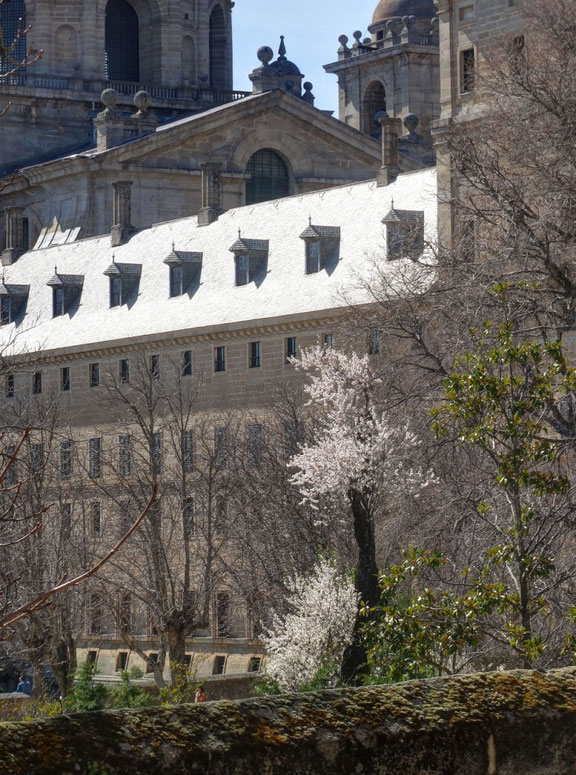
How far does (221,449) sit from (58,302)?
15333 mm

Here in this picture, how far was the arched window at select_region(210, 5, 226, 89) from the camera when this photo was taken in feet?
300

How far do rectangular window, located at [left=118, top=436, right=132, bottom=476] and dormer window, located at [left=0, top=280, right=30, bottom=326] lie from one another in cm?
1248

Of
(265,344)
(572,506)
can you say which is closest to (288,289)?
(265,344)

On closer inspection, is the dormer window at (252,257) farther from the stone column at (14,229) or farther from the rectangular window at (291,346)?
the stone column at (14,229)

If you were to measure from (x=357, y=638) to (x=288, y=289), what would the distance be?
72.3 feet

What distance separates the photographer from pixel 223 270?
197ft

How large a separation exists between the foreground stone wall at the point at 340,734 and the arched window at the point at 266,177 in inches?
2423

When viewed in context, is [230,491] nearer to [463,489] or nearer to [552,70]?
[463,489]

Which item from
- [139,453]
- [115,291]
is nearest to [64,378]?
[115,291]

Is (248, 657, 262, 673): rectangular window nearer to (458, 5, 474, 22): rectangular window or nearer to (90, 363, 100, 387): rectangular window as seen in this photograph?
(90, 363, 100, 387): rectangular window

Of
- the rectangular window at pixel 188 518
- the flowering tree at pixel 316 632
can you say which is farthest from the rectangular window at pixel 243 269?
the flowering tree at pixel 316 632

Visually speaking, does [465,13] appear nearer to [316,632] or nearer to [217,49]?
[316,632]

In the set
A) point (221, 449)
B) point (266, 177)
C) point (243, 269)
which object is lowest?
point (221, 449)

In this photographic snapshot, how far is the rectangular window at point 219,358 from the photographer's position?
5772 cm
